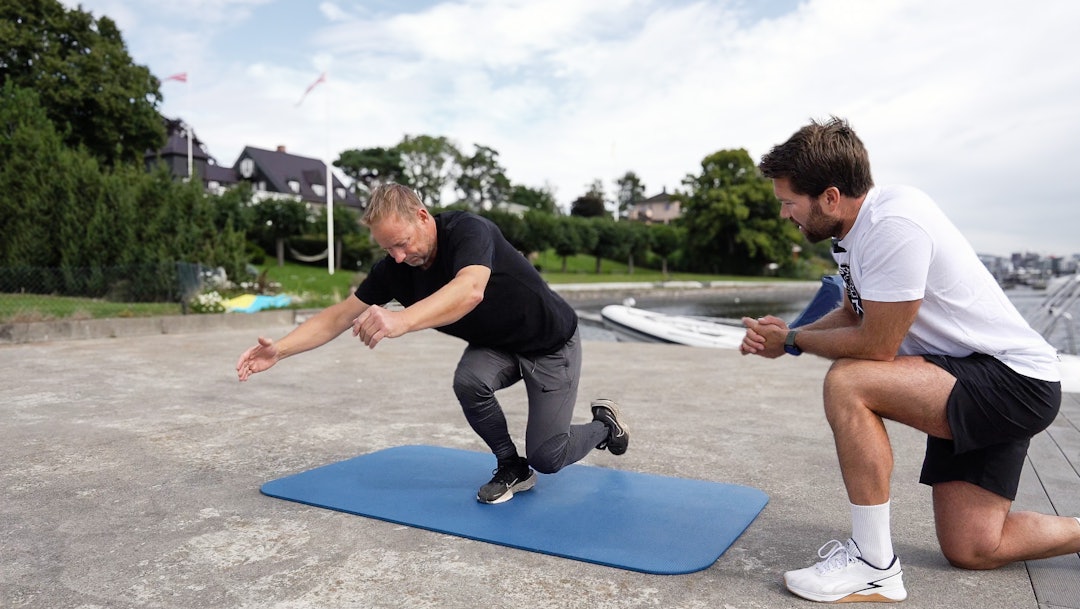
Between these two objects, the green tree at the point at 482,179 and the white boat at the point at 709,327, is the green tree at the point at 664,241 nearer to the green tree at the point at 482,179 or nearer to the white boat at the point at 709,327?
the green tree at the point at 482,179

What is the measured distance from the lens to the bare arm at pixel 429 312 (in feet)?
7.85

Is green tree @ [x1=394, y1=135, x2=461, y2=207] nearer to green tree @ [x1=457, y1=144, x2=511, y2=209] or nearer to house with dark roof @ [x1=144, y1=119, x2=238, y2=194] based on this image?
green tree @ [x1=457, y1=144, x2=511, y2=209]

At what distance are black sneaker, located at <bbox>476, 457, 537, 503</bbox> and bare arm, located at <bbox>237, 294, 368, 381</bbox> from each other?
0.98 metres

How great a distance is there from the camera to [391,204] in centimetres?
300

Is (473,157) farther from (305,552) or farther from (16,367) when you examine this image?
(305,552)

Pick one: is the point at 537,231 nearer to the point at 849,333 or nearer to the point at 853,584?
the point at 849,333

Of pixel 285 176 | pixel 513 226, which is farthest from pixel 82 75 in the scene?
pixel 285 176

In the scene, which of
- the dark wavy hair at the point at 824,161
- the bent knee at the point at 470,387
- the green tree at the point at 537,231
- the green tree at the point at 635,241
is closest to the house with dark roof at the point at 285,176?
the green tree at the point at 537,231

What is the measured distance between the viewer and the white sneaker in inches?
94.0

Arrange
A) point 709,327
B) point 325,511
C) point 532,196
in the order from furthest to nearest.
→ point 532,196, point 709,327, point 325,511

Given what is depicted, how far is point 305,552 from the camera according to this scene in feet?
9.28

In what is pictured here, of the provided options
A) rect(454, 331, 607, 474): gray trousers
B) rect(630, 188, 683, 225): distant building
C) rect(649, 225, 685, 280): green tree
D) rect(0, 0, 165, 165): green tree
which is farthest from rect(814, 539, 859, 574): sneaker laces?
rect(630, 188, 683, 225): distant building

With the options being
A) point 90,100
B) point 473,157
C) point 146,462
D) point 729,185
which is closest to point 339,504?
point 146,462

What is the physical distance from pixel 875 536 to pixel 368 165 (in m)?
72.2
